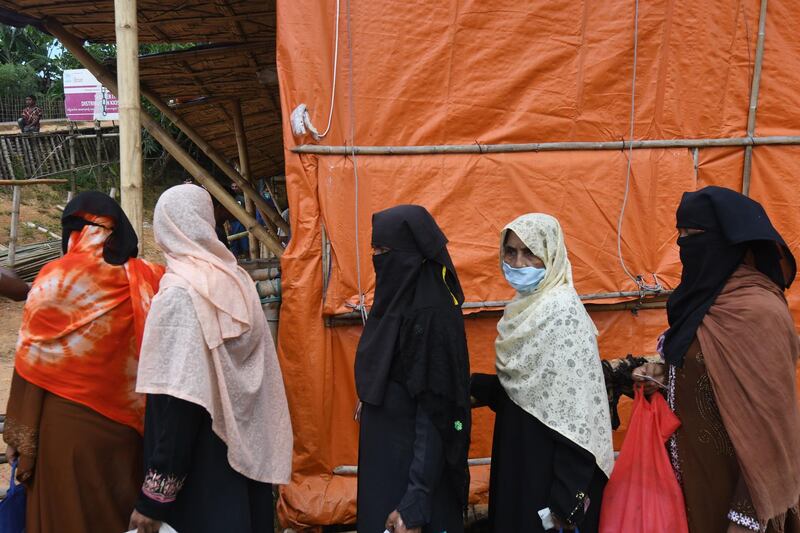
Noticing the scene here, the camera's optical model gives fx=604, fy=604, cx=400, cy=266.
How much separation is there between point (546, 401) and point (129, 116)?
243cm

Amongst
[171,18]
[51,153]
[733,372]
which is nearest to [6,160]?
[51,153]

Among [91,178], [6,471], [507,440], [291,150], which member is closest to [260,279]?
[291,150]

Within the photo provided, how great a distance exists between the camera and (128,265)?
244 centimetres

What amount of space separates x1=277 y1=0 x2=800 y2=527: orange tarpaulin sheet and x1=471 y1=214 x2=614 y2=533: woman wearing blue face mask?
1.13 metres

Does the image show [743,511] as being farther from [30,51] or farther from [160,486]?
[30,51]

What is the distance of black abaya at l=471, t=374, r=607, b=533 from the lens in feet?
6.69

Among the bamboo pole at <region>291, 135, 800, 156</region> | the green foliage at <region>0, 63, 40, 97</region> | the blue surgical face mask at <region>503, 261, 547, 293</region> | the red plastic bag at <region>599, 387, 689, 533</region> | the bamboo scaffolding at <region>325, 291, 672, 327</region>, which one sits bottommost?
the red plastic bag at <region>599, 387, 689, 533</region>

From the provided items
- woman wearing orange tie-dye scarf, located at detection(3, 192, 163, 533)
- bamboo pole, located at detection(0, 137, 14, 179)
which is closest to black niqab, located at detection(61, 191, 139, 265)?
woman wearing orange tie-dye scarf, located at detection(3, 192, 163, 533)

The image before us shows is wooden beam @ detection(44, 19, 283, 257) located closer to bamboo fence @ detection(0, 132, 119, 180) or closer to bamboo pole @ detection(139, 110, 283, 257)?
bamboo pole @ detection(139, 110, 283, 257)

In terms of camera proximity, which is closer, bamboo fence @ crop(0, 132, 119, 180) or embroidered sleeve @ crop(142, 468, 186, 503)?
embroidered sleeve @ crop(142, 468, 186, 503)

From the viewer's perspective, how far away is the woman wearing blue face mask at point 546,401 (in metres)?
2.05

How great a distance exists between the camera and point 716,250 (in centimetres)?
211

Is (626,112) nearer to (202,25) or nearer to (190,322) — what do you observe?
(190,322)

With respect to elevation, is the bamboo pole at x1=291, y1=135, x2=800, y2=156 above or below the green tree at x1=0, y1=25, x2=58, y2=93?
below
